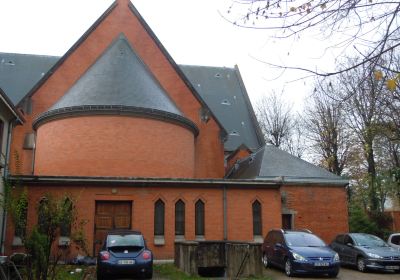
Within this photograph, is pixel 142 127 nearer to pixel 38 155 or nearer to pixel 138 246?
pixel 38 155

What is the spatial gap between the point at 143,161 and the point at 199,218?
433 cm

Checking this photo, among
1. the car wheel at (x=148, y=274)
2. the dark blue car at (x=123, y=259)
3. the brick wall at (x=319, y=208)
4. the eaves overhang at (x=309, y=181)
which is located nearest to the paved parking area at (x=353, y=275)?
the car wheel at (x=148, y=274)

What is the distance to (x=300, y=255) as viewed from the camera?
15.0 m

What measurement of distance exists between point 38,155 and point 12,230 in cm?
634

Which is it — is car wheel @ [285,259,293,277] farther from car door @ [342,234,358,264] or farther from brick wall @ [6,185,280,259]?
brick wall @ [6,185,280,259]

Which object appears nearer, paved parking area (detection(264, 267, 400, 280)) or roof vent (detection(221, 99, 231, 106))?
paved parking area (detection(264, 267, 400, 280))

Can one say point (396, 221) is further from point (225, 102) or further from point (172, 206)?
point (172, 206)

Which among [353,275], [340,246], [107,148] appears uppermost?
[107,148]

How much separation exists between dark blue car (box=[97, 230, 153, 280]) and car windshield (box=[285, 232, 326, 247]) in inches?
199

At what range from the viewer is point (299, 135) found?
4738 cm

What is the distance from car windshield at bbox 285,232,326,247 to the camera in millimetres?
15992

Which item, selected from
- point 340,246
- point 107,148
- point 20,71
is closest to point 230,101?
point 20,71

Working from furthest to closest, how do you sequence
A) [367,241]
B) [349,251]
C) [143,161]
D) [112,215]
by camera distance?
[143,161] → [112,215] → [367,241] → [349,251]

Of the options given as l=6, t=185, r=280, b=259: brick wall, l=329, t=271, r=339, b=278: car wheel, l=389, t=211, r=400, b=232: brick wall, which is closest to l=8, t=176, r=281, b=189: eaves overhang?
l=6, t=185, r=280, b=259: brick wall
